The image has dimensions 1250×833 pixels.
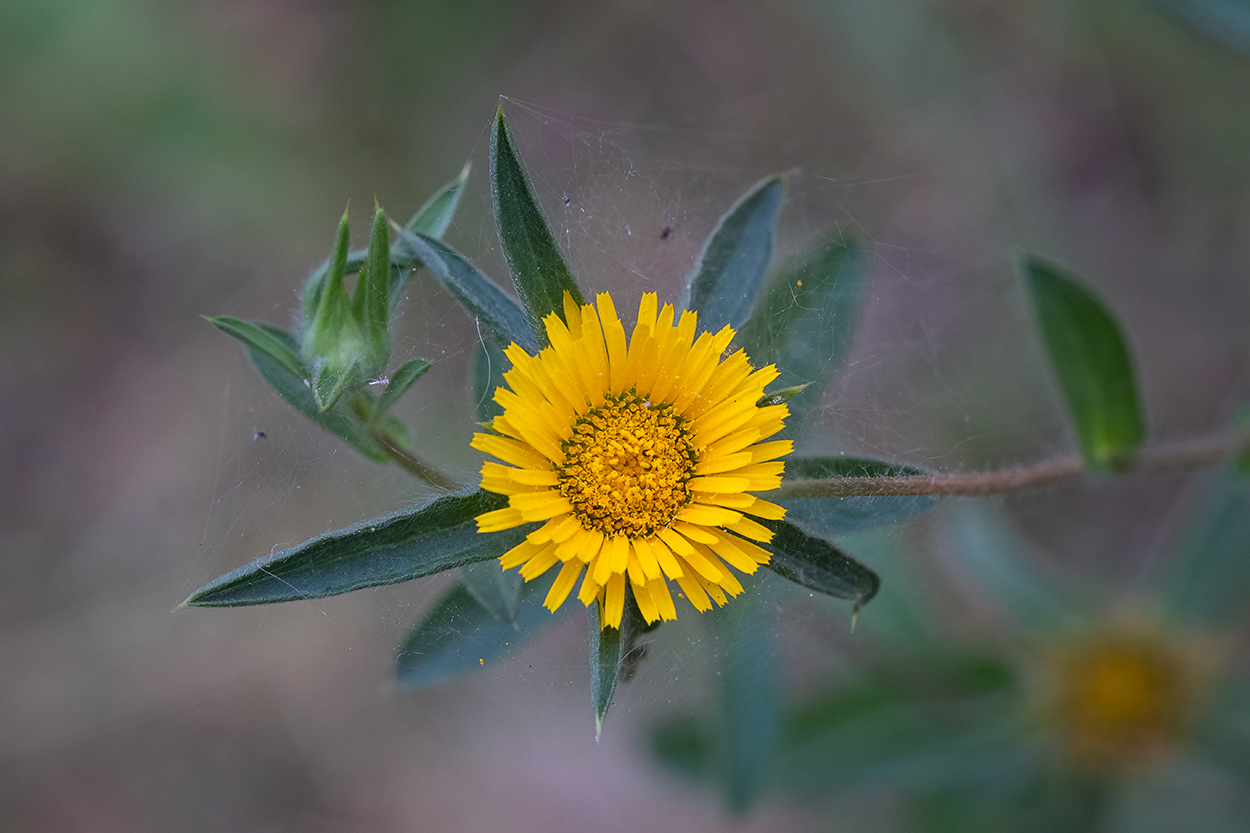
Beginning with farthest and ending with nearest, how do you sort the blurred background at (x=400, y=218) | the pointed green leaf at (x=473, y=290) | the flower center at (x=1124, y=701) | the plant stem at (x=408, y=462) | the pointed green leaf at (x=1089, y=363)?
1. the blurred background at (x=400, y=218)
2. the flower center at (x=1124, y=701)
3. the pointed green leaf at (x=1089, y=363)
4. the plant stem at (x=408, y=462)
5. the pointed green leaf at (x=473, y=290)

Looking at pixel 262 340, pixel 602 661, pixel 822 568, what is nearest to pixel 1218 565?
pixel 822 568

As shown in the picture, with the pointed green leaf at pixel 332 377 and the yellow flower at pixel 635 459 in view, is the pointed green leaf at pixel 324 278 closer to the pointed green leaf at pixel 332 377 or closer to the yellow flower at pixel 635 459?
the pointed green leaf at pixel 332 377

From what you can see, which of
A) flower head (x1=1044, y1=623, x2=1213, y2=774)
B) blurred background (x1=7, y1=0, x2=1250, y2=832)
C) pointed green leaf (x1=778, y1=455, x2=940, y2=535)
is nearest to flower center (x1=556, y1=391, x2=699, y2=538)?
pointed green leaf (x1=778, y1=455, x2=940, y2=535)

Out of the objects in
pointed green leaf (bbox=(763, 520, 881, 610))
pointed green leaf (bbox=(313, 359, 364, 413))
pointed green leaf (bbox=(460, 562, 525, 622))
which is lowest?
pointed green leaf (bbox=(460, 562, 525, 622))

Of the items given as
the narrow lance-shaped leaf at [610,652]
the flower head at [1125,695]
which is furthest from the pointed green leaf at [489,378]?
the flower head at [1125,695]

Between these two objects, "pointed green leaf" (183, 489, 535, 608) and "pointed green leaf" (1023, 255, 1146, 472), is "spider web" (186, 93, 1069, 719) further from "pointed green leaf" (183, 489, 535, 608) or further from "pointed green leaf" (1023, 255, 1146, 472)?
"pointed green leaf" (1023, 255, 1146, 472)

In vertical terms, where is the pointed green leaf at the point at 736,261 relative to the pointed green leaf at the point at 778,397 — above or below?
above
